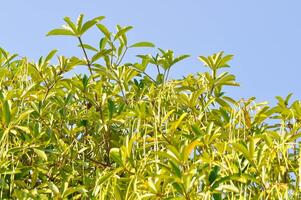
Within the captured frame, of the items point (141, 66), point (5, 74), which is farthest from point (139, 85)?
point (5, 74)

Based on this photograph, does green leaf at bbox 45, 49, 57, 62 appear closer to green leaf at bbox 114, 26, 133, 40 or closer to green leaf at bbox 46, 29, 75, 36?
green leaf at bbox 46, 29, 75, 36

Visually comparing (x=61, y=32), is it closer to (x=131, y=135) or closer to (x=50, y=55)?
(x=50, y=55)

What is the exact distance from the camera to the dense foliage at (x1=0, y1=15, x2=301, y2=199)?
2227mm

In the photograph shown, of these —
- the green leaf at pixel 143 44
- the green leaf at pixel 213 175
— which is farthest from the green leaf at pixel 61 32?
the green leaf at pixel 213 175

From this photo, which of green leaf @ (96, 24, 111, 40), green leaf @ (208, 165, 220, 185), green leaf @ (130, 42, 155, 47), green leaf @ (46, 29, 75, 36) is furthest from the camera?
green leaf @ (130, 42, 155, 47)

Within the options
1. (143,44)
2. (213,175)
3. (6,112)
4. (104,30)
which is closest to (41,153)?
(6,112)

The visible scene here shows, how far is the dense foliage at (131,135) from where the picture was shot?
223 centimetres

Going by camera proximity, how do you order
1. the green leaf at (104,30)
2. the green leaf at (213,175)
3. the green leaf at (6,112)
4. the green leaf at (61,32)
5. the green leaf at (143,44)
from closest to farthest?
the green leaf at (213,175) → the green leaf at (6,112) → the green leaf at (61,32) → the green leaf at (104,30) → the green leaf at (143,44)

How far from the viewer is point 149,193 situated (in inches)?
88.1

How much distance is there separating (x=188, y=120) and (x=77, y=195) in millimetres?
655

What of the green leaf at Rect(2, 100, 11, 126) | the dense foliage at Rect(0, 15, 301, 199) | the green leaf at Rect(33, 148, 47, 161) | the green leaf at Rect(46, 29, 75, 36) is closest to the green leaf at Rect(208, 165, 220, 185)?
the dense foliage at Rect(0, 15, 301, 199)

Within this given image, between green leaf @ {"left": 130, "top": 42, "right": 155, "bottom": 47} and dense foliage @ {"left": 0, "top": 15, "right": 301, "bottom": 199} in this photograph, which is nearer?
dense foliage @ {"left": 0, "top": 15, "right": 301, "bottom": 199}

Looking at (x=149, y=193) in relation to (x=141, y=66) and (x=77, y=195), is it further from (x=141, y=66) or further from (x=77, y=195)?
(x=141, y=66)

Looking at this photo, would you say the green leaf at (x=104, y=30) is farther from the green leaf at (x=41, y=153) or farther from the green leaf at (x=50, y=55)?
the green leaf at (x=41, y=153)
